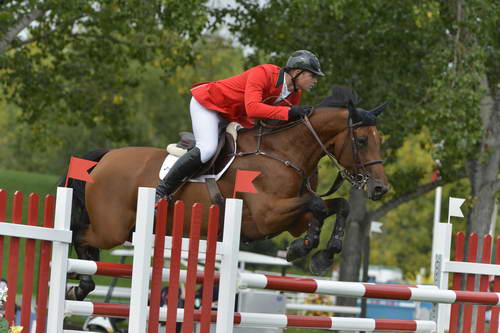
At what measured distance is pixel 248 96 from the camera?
5.60m

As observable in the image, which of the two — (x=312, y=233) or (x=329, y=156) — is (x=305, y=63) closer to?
(x=329, y=156)

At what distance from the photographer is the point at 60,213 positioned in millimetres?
3961

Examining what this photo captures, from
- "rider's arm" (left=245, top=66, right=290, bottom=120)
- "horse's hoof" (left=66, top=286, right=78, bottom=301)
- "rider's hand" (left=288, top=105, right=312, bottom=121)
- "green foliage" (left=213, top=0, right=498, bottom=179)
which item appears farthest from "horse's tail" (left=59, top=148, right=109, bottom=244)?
"green foliage" (left=213, top=0, right=498, bottom=179)

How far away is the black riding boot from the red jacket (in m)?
0.37

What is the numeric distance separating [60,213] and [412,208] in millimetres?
29612

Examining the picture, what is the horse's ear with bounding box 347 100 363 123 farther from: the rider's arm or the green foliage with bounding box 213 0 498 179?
the green foliage with bounding box 213 0 498 179

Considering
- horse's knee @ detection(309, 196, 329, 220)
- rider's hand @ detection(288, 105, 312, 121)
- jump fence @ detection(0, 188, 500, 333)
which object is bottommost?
jump fence @ detection(0, 188, 500, 333)

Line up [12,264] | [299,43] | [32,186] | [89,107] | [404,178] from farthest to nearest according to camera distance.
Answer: [32,186] → [89,107] → [404,178] → [299,43] → [12,264]

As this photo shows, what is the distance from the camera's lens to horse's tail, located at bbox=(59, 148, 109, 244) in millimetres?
6379

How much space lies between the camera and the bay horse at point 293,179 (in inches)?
217

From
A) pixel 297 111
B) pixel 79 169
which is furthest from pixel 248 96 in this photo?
pixel 79 169

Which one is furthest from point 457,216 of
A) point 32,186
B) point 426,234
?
point 426,234

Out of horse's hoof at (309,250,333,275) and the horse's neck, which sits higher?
the horse's neck

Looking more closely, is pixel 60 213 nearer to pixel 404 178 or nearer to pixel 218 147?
pixel 218 147
